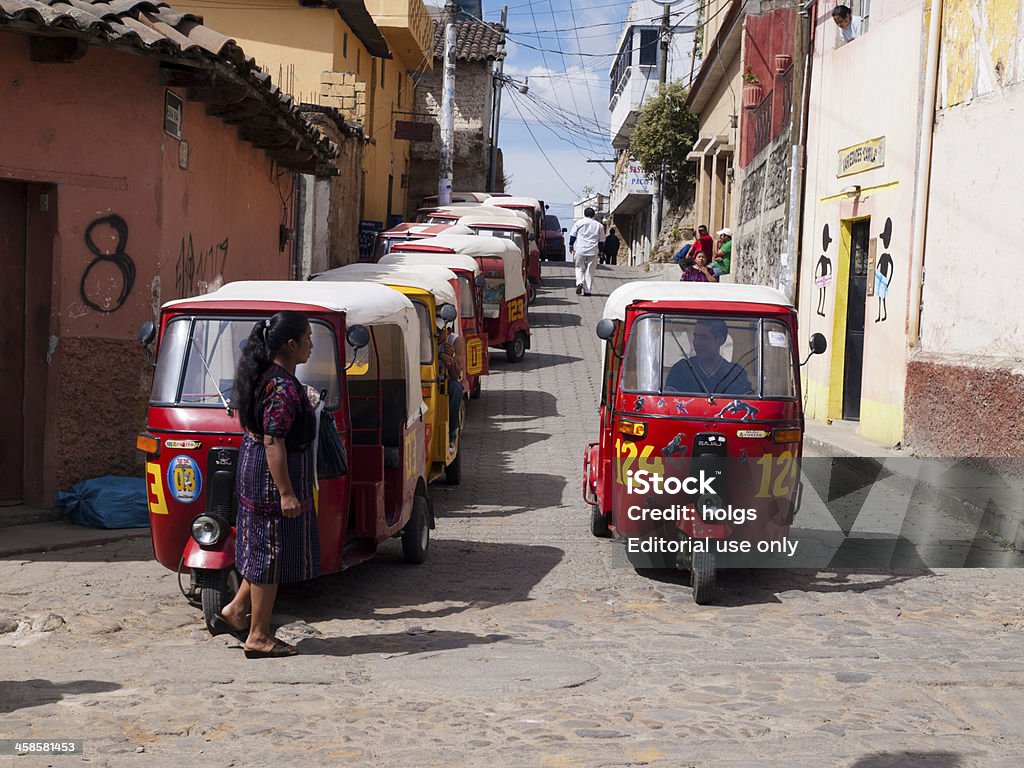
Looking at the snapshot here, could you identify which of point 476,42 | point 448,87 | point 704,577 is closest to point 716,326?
point 704,577

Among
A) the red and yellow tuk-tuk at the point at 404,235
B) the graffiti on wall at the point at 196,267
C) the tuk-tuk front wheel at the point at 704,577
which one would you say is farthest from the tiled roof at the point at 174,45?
the red and yellow tuk-tuk at the point at 404,235

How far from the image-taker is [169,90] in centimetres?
1077

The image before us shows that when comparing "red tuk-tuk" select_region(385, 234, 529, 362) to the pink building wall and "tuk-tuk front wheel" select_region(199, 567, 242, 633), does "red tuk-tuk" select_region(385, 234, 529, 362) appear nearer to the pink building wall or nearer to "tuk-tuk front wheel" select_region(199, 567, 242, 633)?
the pink building wall

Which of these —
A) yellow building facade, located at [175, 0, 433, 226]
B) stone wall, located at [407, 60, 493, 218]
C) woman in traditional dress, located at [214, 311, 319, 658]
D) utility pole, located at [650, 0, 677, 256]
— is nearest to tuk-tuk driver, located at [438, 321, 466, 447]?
woman in traditional dress, located at [214, 311, 319, 658]

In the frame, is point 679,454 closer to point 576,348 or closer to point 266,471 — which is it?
point 266,471

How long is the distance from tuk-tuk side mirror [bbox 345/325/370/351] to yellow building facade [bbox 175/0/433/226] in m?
20.6

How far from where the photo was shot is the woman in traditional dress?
6535 millimetres

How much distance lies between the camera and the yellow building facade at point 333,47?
Answer: 90.8 feet

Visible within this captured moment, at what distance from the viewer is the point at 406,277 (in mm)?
13648

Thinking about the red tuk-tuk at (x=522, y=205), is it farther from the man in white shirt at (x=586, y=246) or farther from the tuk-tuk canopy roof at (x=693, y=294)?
the tuk-tuk canopy roof at (x=693, y=294)

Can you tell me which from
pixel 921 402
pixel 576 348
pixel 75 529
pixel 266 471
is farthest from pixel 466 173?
pixel 266 471

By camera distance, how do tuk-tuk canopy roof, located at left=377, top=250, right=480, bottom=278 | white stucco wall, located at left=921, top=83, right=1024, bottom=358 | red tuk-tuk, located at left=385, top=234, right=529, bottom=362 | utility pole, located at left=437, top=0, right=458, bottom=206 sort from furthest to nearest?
utility pole, located at left=437, top=0, right=458, bottom=206 → red tuk-tuk, located at left=385, top=234, right=529, bottom=362 → tuk-tuk canopy roof, located at left=377, top=250, right=480, bottom=278 → white stucco wall, located at left=921, top=83, right=1024, bottom=358

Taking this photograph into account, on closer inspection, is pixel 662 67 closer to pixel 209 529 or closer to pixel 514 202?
pixel 514 202

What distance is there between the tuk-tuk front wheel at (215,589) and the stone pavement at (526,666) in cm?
18
